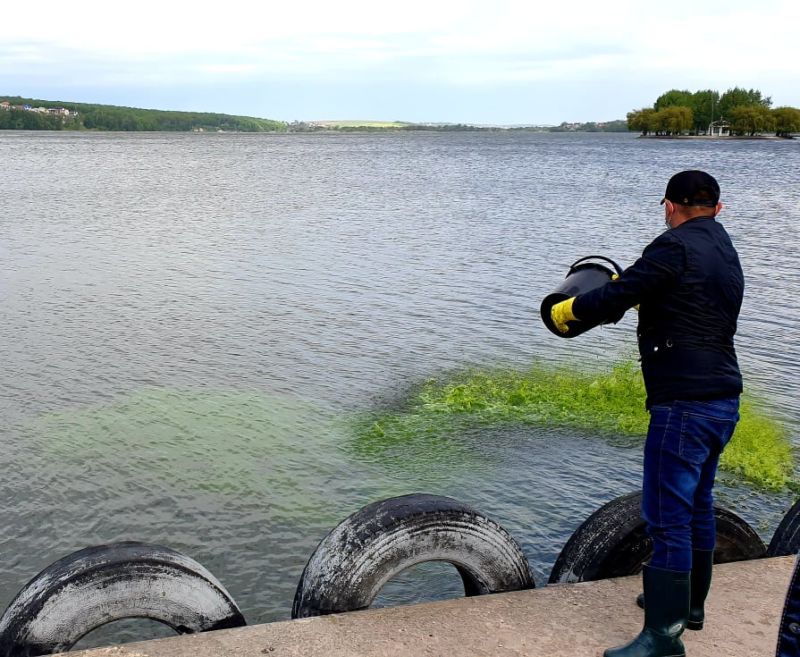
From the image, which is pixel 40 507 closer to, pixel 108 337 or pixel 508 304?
pixel 108 337

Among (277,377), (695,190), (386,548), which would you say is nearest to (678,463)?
(695,190)

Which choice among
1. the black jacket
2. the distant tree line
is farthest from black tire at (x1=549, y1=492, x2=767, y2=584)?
the distant tree line

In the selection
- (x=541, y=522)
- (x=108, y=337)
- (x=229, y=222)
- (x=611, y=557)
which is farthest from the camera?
(x=229, y=222)

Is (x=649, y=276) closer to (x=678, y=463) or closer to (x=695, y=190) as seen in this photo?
(x=695, y=190)

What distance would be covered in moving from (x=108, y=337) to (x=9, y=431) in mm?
4716

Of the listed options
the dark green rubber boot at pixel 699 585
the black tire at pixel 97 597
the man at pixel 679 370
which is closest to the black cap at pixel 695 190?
the man at pixel 679 370

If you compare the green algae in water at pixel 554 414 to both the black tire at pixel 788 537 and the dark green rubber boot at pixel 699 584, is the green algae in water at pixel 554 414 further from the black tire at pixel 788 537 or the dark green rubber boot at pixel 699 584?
the dark green rubber boot at pixel 699 584

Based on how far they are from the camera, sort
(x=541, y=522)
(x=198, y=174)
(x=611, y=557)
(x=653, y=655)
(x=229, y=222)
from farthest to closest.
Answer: (x=198, y=174) → (x=229, y=222) → (x=541, y=522) → (x=611, y=557) → (x=653, y=655)

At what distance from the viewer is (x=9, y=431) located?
415 inches

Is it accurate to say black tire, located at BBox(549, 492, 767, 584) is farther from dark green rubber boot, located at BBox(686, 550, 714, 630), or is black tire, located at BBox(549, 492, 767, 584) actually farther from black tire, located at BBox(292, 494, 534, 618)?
dark green rubber boot, located at BBox(686, 550, 714, 630)

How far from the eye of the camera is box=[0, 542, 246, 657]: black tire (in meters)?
4.35

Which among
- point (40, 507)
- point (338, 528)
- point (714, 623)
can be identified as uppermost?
point (338, 528)

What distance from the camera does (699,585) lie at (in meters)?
4.46

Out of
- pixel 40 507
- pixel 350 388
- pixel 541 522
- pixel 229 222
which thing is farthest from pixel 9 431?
pixel 229 222
